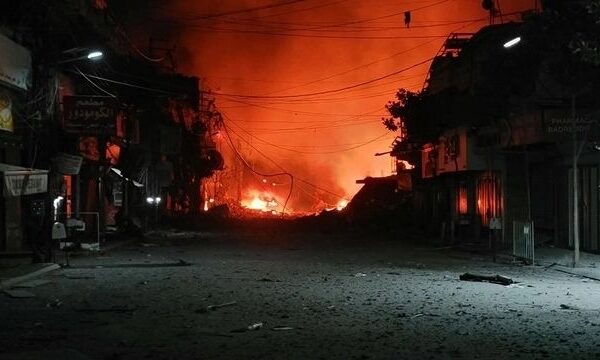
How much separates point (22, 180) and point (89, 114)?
5.96 metres

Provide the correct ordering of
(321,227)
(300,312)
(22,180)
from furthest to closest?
1. (321,227)
2. (22,180)
3. (300,312)

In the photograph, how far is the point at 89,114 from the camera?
73.7 feet

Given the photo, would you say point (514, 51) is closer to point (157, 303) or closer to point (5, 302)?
point (157, 303)

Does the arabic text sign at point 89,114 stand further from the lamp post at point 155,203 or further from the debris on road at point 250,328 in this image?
the lamp post at point 155,203

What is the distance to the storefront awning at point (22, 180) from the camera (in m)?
16.5

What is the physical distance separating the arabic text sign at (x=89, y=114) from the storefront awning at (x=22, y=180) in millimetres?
4716

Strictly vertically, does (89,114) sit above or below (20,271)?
above

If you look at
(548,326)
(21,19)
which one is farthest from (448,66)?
(548,326)

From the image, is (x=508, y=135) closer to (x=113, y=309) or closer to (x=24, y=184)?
(x=24, y=184)

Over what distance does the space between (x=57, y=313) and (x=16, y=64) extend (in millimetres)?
12117

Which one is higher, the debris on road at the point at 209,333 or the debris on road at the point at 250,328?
the debris on road at the point at 250,328

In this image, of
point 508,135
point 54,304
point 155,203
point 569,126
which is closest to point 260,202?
point 155,203

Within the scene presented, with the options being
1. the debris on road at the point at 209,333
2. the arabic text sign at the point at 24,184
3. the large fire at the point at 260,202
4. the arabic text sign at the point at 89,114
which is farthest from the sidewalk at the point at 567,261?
the large fire at the point at 260,202

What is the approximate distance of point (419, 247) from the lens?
89.6 ft
